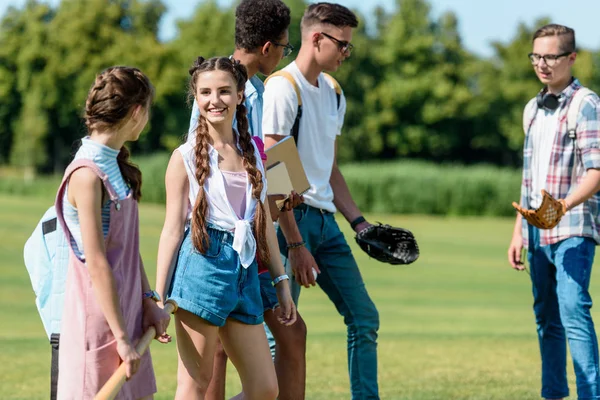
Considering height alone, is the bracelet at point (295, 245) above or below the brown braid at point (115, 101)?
below

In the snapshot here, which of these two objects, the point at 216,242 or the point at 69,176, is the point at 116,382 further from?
the point at 216,242

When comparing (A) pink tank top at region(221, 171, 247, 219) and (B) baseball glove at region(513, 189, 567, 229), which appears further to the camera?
(B) baseball glove at region(513, 189, 567, 229)

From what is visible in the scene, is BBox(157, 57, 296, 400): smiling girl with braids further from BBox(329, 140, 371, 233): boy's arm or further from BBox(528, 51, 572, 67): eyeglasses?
BBox(528, 51, 572, 67): eyeglasses

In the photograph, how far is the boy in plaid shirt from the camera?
6145mm

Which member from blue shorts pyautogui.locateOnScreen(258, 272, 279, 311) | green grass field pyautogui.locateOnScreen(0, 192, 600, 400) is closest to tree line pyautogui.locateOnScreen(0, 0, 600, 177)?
green grass field pyautogui.locateOnScreen(0, 192, 600, 400)

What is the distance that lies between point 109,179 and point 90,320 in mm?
545

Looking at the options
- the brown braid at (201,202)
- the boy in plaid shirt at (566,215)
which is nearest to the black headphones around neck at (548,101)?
the boy in plaid shirt at (566,215)

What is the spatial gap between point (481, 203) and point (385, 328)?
3510 cm

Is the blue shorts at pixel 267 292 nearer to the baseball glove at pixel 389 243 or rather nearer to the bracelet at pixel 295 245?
the bracelet at pixel 295 245

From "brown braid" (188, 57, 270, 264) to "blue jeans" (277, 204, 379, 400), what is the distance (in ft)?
3.38

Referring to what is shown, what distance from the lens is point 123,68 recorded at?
4031 millimetres

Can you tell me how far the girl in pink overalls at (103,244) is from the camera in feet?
12.4

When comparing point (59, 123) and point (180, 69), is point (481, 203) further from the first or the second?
point (59, 123)

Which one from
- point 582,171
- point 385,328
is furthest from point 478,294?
point 582,171
